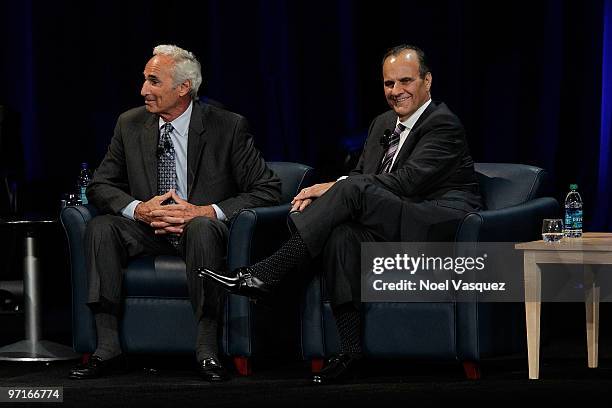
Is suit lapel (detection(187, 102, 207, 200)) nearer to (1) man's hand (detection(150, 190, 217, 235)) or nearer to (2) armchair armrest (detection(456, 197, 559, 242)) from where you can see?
(1) man's hand (detection(150, 190, 217, 235))

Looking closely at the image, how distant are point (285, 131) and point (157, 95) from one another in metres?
1.39

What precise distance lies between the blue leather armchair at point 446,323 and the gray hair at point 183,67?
103 cm

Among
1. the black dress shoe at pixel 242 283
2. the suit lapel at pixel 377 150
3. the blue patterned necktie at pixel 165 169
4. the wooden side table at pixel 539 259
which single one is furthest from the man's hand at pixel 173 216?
the wooden side table at pixel 539 259

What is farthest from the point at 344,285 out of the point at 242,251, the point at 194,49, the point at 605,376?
the point at 194,49

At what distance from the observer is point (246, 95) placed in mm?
6090

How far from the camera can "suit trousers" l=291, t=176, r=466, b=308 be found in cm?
419

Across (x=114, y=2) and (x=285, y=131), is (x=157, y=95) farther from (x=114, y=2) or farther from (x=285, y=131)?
(x=114, y=2)

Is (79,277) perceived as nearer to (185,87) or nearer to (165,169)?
(165,169)

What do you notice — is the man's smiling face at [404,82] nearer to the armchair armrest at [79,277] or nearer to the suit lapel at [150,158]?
the suit lapel at [150,158]

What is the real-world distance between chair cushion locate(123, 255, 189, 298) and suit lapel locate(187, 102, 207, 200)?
0.36m

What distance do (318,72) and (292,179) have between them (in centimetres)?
124

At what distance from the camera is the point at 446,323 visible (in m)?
Answer: 4.17

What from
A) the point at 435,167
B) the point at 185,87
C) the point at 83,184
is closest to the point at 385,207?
the point at 435,167

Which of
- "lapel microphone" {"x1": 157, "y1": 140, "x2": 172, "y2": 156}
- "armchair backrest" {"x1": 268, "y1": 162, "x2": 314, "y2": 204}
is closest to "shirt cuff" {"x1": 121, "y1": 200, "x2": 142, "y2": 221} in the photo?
"lapel microphone" {"x1": 157, "y1": 140, "x2": 172, "y2": 156}
